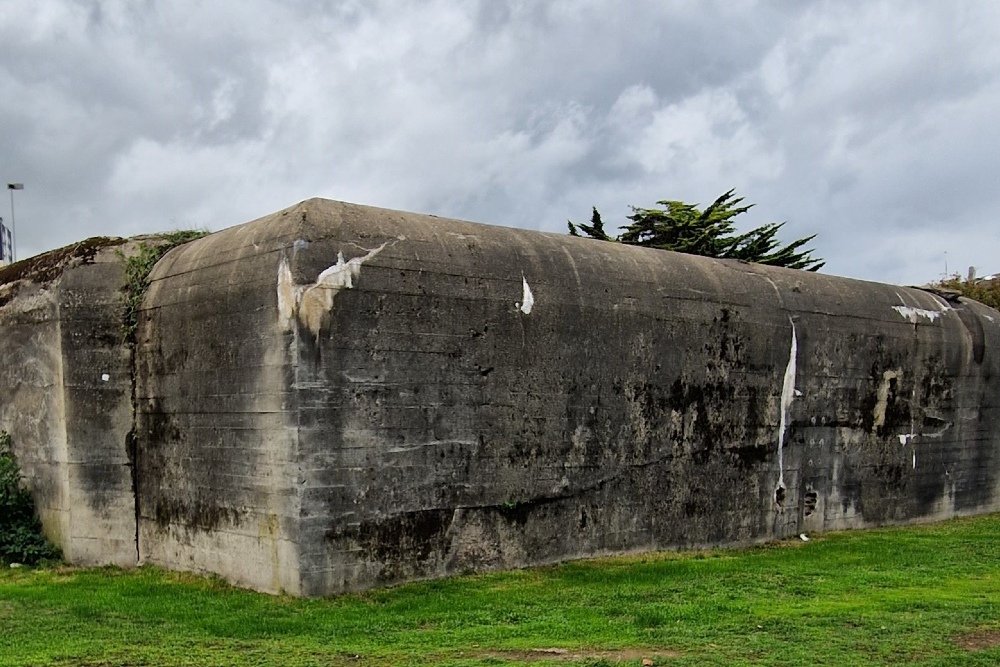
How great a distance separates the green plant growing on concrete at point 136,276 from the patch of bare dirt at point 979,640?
6.75 meters

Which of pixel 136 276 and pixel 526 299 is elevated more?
pixel 136 276

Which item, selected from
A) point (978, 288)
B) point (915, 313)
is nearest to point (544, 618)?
point (915, 313)

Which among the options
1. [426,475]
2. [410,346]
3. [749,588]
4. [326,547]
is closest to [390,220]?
[410,346]

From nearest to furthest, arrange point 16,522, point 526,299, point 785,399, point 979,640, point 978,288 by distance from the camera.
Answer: point 979,640, point 526,299, point 16,522, point 785,399, point 978,288

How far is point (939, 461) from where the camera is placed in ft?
41.5

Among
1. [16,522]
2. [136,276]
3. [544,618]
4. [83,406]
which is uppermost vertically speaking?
[136,276]

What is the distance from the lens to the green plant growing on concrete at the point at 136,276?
8531 millimetres

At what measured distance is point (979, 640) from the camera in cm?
611

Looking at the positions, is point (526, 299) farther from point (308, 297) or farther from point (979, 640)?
point (979, 640)

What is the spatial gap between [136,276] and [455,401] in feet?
10.1

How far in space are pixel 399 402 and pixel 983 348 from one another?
9.28m

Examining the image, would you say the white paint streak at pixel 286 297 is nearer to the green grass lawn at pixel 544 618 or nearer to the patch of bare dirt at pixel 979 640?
the green grass lawn at pixel 544 618

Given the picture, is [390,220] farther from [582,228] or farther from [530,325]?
[582,228]

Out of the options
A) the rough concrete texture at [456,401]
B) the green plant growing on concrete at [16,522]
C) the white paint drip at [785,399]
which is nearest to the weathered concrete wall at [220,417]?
the rough concrete texture at [456,401]
